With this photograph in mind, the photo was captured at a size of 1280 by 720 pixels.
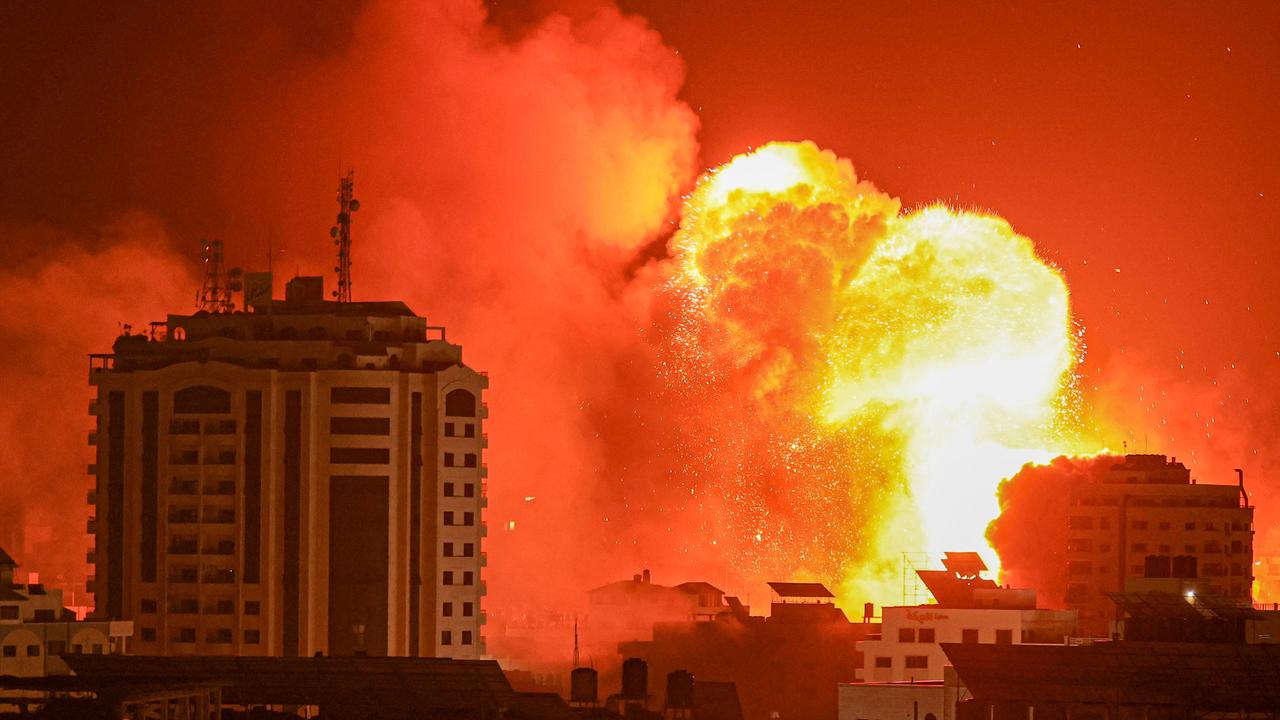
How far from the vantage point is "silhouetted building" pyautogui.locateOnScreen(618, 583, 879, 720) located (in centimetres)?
18375

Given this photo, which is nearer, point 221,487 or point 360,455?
point 360,455

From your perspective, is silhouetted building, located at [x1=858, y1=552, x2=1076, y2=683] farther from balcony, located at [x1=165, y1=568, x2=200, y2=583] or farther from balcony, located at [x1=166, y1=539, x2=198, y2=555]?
balcony, located at [x1=166, y1=539, x2=198, y2=555]

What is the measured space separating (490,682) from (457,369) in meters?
48.9

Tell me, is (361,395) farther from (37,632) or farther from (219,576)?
(37,632)

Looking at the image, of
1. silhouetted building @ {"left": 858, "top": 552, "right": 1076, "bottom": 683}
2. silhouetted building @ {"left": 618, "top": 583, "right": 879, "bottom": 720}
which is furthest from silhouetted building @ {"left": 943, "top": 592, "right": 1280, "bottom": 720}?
silhouetted building @ {"left": 618, "top": 583, "right": 879, "bottom": 720}

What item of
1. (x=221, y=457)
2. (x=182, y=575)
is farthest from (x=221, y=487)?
(x=182, y=575)

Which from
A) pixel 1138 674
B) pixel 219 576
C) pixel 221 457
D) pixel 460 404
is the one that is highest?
pixel 460 404

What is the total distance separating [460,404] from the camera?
18450 cm

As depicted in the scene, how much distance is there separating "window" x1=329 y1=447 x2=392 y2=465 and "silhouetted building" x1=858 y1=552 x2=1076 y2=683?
27405 millimetres

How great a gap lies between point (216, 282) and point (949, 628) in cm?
4751

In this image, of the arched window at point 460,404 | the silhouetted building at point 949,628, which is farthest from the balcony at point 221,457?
the silhouetted building at point 949,628

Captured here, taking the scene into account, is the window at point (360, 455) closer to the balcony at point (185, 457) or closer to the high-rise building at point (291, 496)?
the high-rise building at point (291, 496)

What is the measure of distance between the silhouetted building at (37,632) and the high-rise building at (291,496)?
9.87 meters

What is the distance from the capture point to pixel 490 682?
448 feet
